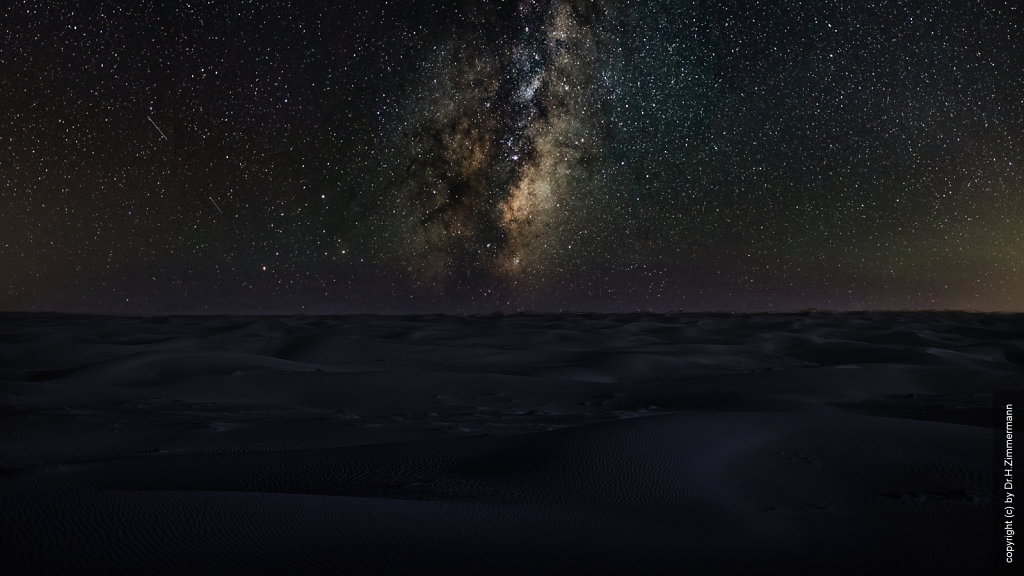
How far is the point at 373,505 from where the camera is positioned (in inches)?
61.6

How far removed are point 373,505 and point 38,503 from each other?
0.77m

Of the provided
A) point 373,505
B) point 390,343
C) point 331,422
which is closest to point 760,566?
point 373,505

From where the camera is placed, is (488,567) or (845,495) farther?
(845,495)

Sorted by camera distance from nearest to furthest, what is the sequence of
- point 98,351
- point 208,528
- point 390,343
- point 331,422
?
point 208,528
point 331,422
point 98,351
point 390,343

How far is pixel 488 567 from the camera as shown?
121 centimetres

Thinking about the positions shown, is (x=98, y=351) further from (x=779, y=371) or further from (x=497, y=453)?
(x=779, y=371)

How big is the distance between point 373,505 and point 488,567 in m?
0.46

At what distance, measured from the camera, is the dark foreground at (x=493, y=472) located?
1.29 m

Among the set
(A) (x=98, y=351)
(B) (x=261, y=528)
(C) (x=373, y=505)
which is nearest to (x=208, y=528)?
(B) (x=261, y=528)

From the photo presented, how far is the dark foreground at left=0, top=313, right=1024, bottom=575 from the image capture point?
1.29m

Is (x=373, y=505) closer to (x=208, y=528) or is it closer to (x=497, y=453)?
(x=208, y=528)

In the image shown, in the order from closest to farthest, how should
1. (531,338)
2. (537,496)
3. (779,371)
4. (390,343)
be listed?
(537,496), (779,371), (390,343), (531,338)

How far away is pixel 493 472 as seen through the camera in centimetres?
197

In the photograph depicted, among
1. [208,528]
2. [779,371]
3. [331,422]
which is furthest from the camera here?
[779,371]
